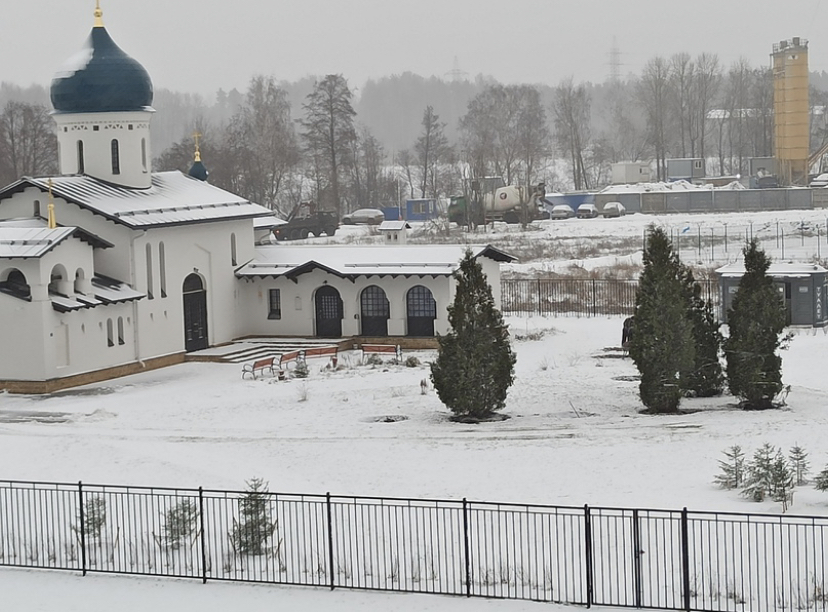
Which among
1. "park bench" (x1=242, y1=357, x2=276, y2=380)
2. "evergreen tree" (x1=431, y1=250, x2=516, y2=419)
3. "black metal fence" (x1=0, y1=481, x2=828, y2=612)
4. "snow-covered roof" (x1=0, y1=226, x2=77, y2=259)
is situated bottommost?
"black metal fence" (x1=0, y1=481, x2=828, y2=612)

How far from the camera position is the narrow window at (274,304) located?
40.2 meters

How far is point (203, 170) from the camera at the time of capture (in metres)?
43.7

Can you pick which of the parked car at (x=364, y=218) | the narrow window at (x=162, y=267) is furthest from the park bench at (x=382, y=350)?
the parked car at (x=364, y=218)

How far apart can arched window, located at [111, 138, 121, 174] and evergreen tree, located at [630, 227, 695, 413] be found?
16.9 m

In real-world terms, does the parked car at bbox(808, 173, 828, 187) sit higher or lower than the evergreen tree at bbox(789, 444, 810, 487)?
higher

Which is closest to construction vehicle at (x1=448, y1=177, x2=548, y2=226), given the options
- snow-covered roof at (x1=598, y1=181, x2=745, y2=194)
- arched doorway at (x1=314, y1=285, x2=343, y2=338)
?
snow-covered roof at (x1=598, y1=181, x2=745, y2=194)

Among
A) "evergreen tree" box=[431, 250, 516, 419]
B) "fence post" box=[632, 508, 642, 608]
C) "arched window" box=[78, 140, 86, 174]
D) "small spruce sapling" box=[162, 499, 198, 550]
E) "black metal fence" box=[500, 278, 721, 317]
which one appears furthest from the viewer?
"black metal fence" box=[500, 278, 721, 317]

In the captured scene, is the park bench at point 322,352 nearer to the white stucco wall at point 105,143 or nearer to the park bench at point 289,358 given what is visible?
the park bench at point 289,358

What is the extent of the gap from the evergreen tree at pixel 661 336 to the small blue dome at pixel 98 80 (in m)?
16.9

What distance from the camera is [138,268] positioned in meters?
35.7

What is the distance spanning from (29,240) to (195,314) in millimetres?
7139

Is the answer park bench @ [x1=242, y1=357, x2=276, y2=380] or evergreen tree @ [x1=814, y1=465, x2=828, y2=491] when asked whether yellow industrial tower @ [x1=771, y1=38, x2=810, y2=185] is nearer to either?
park bench @ [x1=242, y1=357, x2=276, y2=380]

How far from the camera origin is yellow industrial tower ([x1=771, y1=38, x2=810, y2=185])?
3868 inches

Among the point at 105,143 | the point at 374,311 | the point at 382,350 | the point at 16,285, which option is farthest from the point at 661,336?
the point at 105,143
